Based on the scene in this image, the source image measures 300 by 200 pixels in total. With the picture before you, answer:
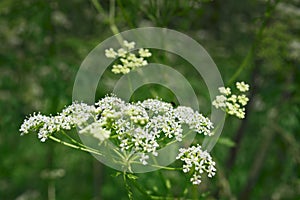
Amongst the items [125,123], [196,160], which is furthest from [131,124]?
[196,160]

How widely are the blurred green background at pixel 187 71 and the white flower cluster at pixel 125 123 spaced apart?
2.50 ft

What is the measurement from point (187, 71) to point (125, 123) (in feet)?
7.45

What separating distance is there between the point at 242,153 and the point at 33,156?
269 cm

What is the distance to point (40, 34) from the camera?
11.1 feet

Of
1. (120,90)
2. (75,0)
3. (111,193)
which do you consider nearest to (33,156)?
(111,193)

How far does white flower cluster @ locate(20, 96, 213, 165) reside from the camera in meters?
1.63

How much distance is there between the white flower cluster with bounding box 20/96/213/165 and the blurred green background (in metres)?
0.76

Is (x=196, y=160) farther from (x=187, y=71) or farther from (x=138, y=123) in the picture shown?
(x=187, y=71)

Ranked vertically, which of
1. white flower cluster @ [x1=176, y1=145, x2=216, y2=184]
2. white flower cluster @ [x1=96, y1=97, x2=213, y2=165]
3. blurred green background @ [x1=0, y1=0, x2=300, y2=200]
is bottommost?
white flower cluster @ [x1=176, y1=145, x2=216, y2=184]

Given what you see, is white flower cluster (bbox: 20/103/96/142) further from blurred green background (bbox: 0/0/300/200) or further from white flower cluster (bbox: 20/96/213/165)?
blurred green background (bbox: 0/0/300/200)

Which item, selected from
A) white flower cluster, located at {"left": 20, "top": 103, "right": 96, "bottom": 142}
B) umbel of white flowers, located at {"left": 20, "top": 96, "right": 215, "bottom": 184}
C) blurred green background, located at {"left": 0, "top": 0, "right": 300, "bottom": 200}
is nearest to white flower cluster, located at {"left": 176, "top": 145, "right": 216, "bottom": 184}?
umbel of white flowers, located at {"left": 20, "top": 96, "right": 215, "bottom": 184}

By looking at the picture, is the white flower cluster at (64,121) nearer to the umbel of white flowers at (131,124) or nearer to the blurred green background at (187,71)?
the umbel of white flowers at (131,124)

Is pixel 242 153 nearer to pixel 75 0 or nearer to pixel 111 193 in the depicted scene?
pixel 111 193

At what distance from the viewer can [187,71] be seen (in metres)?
3.88
